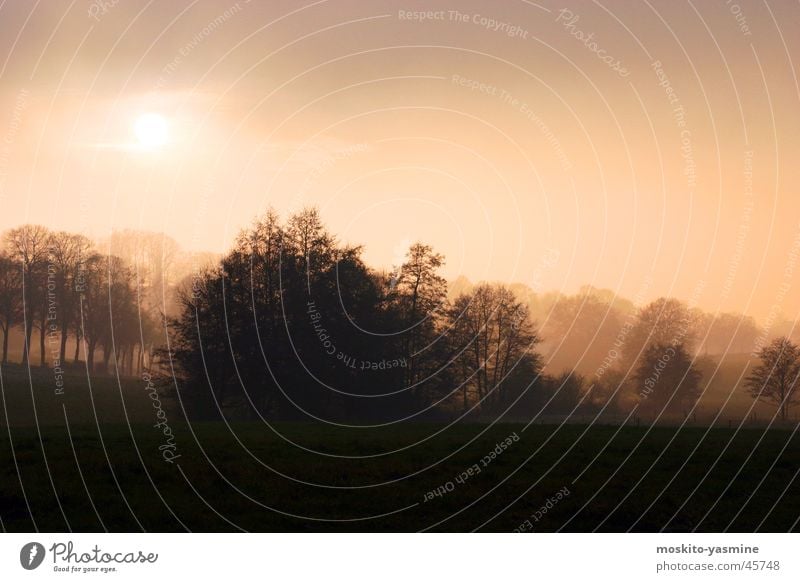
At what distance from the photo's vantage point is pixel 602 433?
4531cm

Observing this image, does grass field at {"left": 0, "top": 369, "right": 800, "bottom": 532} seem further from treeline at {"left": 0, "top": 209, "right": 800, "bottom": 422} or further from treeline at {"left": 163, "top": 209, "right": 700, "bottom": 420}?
treeline at {"left": 163, "top": 209, "right": 700, "bottom": 420}

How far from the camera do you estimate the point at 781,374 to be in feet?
272

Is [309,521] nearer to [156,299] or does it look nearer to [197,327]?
[197,327]

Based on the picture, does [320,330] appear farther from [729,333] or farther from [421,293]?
[729,333]

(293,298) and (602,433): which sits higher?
(293,298)

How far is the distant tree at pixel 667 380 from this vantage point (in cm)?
8419

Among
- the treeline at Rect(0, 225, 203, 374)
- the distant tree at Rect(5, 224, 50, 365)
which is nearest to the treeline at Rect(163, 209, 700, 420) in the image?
the treeline at Rect(0, 225, 203, 374)

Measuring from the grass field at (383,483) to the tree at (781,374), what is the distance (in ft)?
141

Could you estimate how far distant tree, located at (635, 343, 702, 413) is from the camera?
8419 centimetres

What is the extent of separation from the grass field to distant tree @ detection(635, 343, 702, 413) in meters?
43.2

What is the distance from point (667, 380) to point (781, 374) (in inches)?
405

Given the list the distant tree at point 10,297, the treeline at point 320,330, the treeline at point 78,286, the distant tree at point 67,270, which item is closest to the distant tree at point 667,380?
the treeline at point 320,330

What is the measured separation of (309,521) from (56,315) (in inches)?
2455
